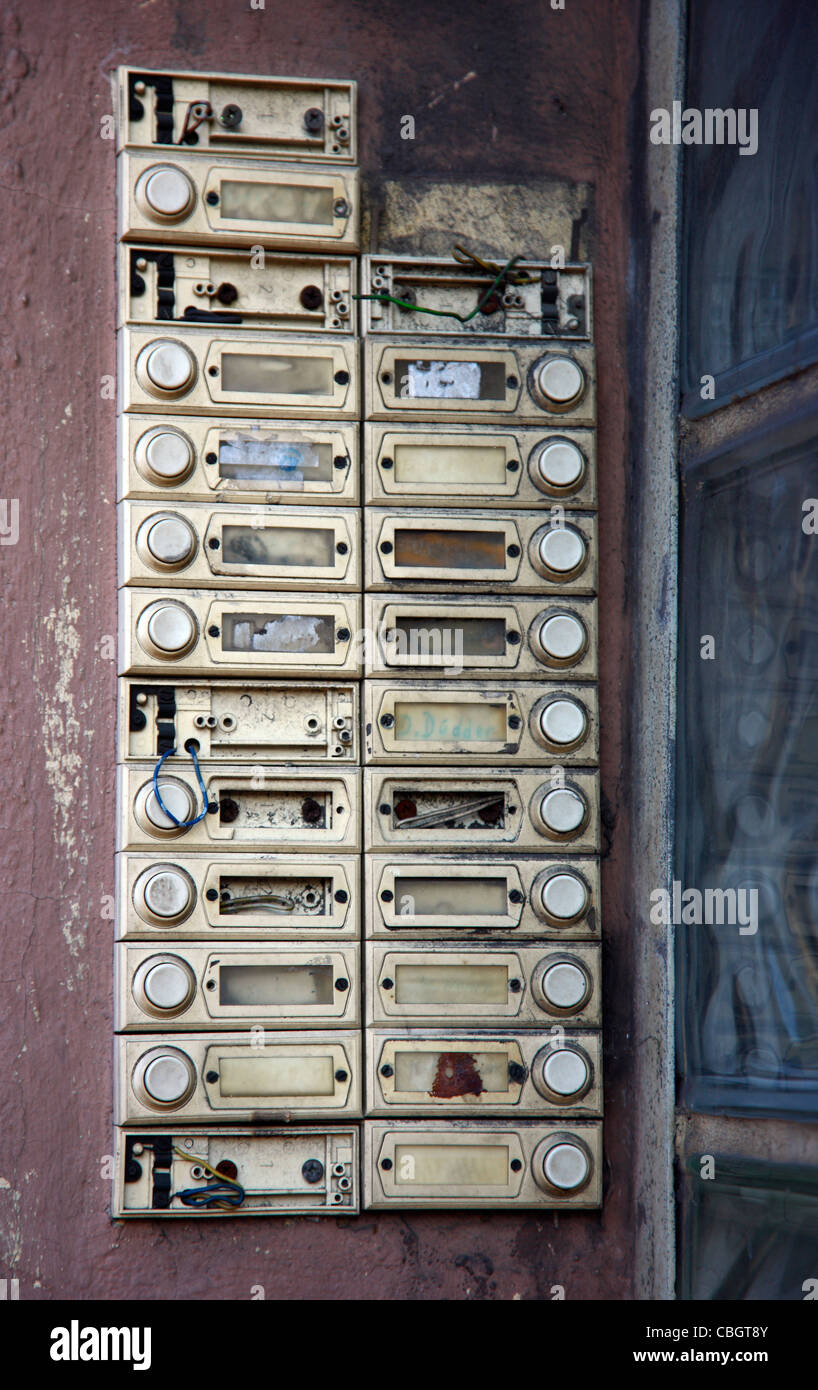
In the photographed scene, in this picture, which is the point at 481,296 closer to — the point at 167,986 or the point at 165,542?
the point at 165,542

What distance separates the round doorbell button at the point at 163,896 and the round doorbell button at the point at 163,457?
31.7 inches

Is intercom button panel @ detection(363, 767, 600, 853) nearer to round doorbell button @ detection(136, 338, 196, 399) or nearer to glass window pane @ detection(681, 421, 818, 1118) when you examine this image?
glass window pane @ detection(681, 421, 818, 1118)

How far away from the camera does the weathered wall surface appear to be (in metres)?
2.72

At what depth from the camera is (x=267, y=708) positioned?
2.85 m

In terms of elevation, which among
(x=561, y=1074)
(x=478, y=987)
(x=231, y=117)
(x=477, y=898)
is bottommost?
(x=561, y=1074)

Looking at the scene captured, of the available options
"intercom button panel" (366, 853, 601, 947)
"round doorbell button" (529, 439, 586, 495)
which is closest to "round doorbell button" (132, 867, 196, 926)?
"intercom button panel" (366, 853, 601, 947)

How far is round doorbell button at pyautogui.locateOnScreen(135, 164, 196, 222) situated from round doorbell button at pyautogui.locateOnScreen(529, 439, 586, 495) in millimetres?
905

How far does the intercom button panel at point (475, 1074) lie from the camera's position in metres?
2.78

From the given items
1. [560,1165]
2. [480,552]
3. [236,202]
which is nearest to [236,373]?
[236,202]

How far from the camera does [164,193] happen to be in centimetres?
285

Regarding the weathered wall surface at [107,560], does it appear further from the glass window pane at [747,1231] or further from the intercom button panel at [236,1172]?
the glass window pane at [747,1231]

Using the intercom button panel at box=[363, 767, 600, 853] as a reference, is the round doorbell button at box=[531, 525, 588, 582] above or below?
above

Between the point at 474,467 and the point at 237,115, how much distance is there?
901mm

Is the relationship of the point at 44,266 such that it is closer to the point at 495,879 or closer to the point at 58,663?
the point at 58,663
